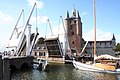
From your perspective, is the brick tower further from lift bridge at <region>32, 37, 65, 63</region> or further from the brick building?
lift bridge at <region>32, 37, 65, 63</region>

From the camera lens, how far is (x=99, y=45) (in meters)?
123

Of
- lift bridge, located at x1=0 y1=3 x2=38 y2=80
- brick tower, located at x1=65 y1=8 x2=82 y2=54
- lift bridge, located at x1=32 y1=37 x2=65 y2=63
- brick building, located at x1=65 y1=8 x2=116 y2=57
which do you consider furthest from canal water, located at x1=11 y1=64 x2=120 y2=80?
brick building, located at x1=65 y1=8 x2=116 y2=57

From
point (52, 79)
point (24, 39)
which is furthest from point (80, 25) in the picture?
point (52, 79)

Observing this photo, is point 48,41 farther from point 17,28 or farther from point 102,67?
point 102,67

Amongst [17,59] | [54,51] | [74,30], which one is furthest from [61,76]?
[74,30]

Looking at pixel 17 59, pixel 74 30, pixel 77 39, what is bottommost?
pixel 17 59

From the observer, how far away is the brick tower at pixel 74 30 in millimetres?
118250

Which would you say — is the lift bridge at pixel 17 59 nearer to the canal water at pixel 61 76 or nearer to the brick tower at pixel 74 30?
the canal water at pixel 61 76

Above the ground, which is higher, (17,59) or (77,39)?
(77,39)

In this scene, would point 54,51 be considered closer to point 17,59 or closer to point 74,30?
point 74,30

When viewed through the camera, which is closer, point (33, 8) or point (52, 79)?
point (52, 79)

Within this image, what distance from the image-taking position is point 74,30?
396 ft

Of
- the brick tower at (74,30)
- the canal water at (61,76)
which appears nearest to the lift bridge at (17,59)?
the canal water at (61,76)

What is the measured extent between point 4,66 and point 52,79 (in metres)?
16.7
